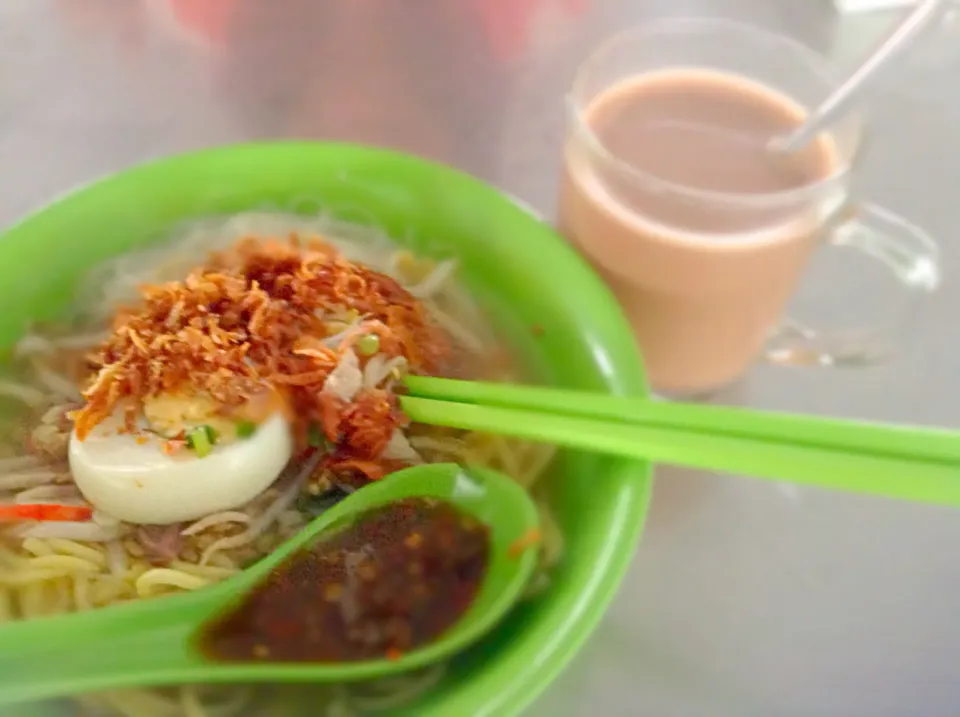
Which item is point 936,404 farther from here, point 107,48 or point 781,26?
point 107,48

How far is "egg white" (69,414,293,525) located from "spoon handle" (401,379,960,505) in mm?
175

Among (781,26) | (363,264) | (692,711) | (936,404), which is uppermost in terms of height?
(781,26)

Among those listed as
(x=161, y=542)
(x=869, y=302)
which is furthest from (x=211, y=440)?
(x=869, y=302)

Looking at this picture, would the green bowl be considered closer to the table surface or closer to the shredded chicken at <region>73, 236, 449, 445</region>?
the shredded chicken at <region>73, 236, 449, 445</region>

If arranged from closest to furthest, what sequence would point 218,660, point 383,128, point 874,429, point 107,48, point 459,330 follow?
point 874,429
point 218,660
point 459,330
point 383,128
point 107,48

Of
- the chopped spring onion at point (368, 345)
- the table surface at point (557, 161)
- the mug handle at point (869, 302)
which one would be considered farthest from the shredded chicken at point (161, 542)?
the mug handle at point (869, 302)

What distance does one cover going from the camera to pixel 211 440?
0.73 m

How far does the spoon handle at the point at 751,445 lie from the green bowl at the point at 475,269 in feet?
0.19

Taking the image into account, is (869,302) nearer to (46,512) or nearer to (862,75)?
(862,75)

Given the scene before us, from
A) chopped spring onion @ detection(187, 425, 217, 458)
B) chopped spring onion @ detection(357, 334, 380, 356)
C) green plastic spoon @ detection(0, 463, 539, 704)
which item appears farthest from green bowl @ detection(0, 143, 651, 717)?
chopped spring onion @ detection(187, 425, 217, 458)

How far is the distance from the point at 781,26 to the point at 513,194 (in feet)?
2.22

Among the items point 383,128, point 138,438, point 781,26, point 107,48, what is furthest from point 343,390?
point 781,26

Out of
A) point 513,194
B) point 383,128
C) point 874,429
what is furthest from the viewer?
point 383,128

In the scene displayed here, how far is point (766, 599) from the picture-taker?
859 mm
